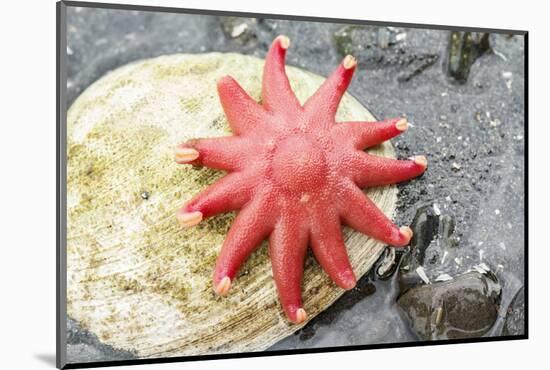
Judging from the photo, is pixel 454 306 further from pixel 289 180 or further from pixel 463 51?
pixel 463 51

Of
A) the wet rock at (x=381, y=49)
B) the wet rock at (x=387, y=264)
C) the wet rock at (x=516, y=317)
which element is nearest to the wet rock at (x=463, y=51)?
A: the wet rock at (x=381, y=49)

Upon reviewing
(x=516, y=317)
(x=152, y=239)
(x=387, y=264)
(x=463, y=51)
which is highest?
(x=463, y=51)

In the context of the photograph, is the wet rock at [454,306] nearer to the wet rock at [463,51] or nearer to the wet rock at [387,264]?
the wet rock at [387,264]

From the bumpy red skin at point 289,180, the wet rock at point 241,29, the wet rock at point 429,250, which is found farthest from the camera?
the wet rock at point 429,250

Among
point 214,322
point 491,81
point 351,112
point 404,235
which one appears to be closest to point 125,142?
point 214,322

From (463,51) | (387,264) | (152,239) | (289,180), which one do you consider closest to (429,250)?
(387,264)

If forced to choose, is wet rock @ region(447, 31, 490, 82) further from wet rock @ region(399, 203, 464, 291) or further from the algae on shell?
the algae on shell

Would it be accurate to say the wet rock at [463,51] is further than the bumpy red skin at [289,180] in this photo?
Yes

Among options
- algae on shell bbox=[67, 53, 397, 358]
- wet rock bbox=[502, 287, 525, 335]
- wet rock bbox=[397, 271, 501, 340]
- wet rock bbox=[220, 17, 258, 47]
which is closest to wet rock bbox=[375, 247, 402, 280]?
wet rock bbox=[397, 271, 501, 340]
